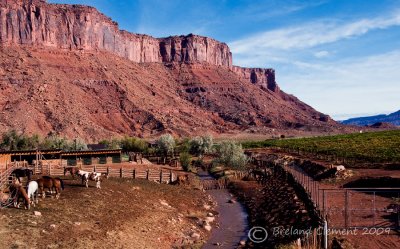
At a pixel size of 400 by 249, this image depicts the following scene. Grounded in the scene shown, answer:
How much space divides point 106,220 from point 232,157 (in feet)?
133

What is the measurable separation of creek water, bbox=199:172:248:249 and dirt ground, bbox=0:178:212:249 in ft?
2.91

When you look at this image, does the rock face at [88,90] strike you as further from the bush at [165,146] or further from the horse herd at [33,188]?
the horse herd at [33,188]

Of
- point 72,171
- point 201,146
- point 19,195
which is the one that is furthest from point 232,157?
point 19,195

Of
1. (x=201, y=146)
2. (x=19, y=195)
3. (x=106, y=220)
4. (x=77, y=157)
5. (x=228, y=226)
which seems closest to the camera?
(x=19, y=195)

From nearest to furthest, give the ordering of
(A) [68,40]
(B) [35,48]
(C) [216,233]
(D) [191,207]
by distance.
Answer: (C) [216,233]
(D) [191,207]
(B) [35,48]
(A) [68,40]

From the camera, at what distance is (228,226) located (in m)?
30.1

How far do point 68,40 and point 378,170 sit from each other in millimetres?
141665

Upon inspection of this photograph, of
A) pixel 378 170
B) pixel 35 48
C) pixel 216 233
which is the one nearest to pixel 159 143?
pixel 378 170

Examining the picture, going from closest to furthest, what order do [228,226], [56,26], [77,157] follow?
[228,226], [77,157], [56,26]

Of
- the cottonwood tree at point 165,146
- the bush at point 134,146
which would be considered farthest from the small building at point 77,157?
the bush at point 134,146

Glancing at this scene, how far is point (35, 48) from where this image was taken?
493 feet

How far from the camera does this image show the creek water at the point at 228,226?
25.7 metres

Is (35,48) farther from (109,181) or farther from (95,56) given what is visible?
(109,181)

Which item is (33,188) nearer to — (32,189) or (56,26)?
(32,189)
